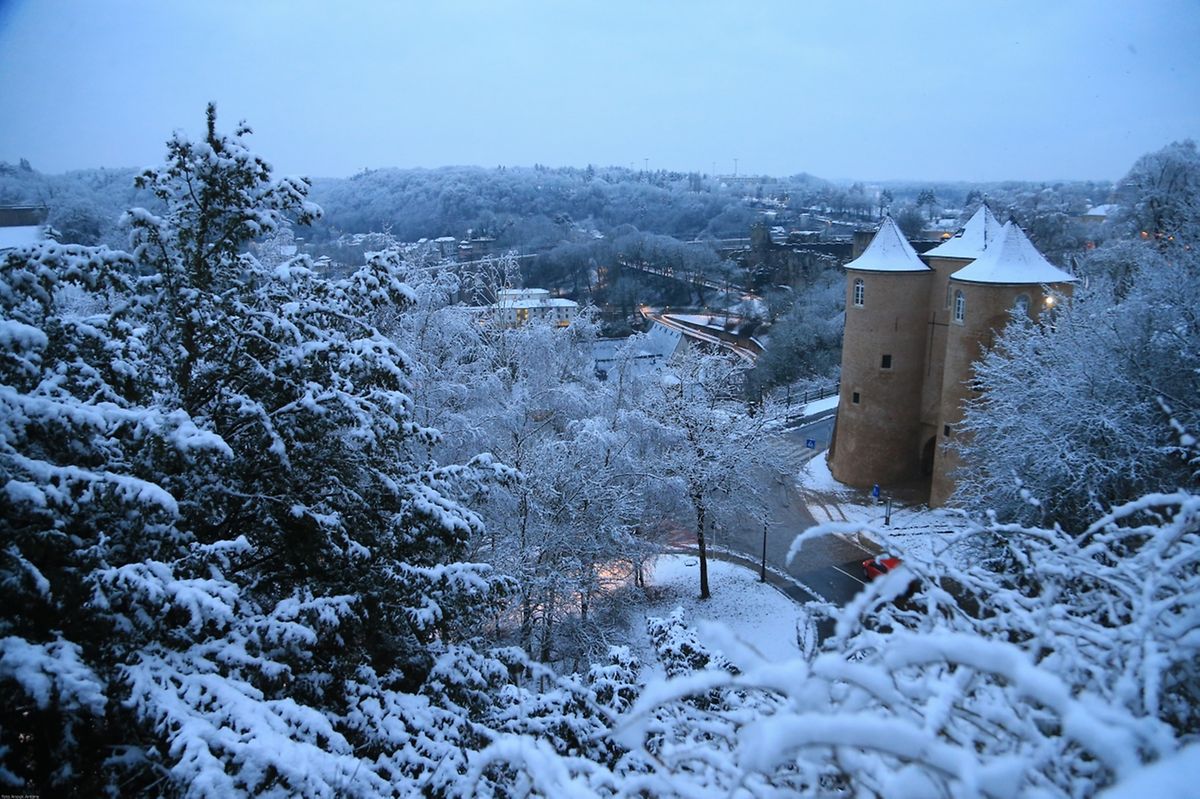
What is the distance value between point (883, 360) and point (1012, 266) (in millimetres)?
4223

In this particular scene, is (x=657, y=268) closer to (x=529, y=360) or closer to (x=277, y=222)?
(x=529, y=360)

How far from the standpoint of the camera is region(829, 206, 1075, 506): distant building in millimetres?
18312

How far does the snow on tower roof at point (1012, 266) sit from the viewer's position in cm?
1767

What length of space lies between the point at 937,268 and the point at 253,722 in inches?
834

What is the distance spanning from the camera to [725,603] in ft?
54.2

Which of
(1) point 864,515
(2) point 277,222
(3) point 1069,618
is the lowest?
(1) point 864,515

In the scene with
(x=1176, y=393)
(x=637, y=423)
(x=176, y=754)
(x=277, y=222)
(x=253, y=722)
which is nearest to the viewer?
(x=176, y=754)

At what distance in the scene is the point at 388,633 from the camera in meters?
6.42

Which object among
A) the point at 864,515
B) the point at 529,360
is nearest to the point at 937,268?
the point at 864,515

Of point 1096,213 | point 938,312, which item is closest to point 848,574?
point 938,312

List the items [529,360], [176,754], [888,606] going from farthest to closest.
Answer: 1. [529,360]
2. [176,754]
3. [888,606]

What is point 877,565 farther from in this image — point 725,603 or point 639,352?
point 639,352

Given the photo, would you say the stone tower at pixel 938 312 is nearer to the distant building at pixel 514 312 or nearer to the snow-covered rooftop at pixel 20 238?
the distant building at pixel 514 312

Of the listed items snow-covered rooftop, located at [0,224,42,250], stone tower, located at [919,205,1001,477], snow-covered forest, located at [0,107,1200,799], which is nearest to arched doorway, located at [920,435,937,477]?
stone tower, located at [919,205,1001,477]
